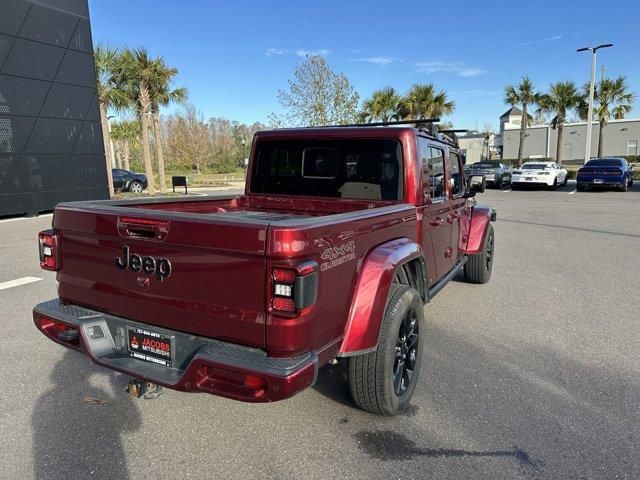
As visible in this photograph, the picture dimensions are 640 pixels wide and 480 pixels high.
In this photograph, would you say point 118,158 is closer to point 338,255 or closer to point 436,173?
point 436,173

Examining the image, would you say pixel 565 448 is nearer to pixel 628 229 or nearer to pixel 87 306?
pixel 87 306

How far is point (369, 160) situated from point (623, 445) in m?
2.55

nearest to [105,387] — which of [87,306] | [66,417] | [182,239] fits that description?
[66,417]

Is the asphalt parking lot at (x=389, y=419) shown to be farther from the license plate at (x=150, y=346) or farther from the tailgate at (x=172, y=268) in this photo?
the tailgate at (x=172, y=268)

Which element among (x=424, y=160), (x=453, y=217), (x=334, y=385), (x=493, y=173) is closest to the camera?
(x=334, y=385)

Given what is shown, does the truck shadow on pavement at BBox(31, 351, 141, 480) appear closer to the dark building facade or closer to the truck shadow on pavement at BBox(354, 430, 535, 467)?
the truck shadow on pavement at BBox(354, 430, 535, 467)

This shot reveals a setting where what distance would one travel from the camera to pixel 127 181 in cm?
2550

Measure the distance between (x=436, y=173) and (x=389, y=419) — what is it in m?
2.20

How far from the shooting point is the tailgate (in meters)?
2.33

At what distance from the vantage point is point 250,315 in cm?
236

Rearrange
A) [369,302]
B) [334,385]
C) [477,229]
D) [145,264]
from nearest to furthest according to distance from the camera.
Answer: [145,264] < [369,302] < [334,385] < [477,229]

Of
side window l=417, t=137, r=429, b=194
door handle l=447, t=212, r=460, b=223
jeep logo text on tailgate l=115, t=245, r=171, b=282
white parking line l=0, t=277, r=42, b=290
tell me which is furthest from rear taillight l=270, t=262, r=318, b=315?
white parking line l=0, t=277, r=42, b=290

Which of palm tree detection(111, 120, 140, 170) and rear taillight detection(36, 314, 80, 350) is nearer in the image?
rear taillight detection(36, 314, 80, 350)

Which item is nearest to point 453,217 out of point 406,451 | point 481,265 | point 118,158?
point 481,265
